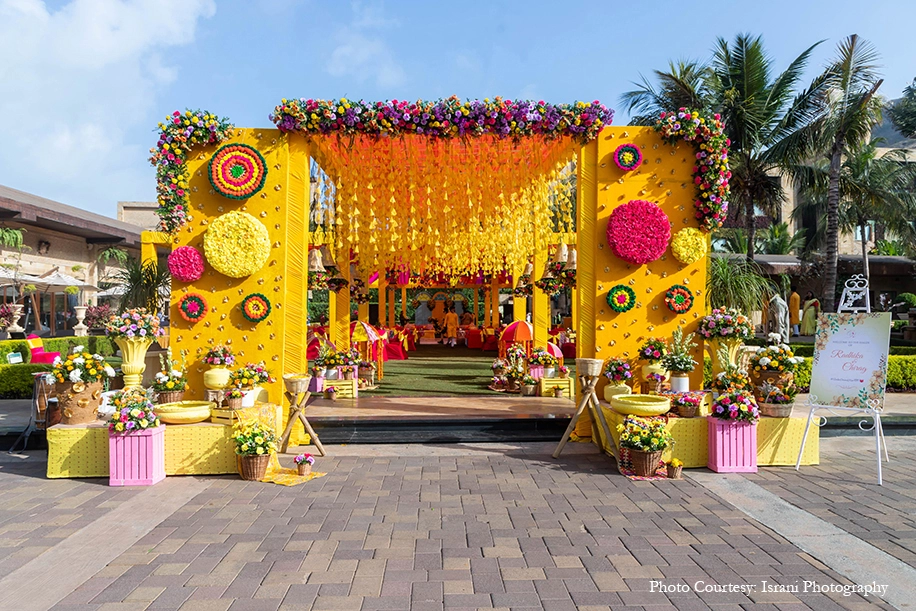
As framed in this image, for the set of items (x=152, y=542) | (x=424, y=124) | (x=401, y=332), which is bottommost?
(x=152, y=542)

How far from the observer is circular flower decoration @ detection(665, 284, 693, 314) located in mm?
6953

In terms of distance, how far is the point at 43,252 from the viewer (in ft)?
54.0

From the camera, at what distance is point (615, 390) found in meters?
6.72

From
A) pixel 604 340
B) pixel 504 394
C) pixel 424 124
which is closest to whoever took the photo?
pixel 424 124

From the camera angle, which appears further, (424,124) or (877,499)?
(424,124)

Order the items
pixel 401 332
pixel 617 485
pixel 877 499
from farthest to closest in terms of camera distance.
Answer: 1. pixel 401 332
2. pixel 617 485
3. pixel 877 499

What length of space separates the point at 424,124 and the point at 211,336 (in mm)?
3595

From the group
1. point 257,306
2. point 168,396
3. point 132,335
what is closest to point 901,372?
point 257,306

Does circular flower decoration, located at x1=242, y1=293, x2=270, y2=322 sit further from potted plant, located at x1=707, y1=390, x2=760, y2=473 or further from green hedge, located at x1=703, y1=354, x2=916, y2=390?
green hedge, located at x1=703, y1=354, x2=916, y2=390

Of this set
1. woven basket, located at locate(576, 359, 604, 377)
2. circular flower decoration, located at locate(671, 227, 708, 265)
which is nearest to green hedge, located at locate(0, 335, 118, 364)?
woven basket, located at locate(576, 359, 604, 377)

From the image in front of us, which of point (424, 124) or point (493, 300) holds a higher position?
point (424, 124)

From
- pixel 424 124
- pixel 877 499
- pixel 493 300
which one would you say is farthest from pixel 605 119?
pixel 493 300

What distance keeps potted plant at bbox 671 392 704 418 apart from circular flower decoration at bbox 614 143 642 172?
9.32ft

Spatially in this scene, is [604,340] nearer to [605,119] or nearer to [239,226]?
[605,119]
